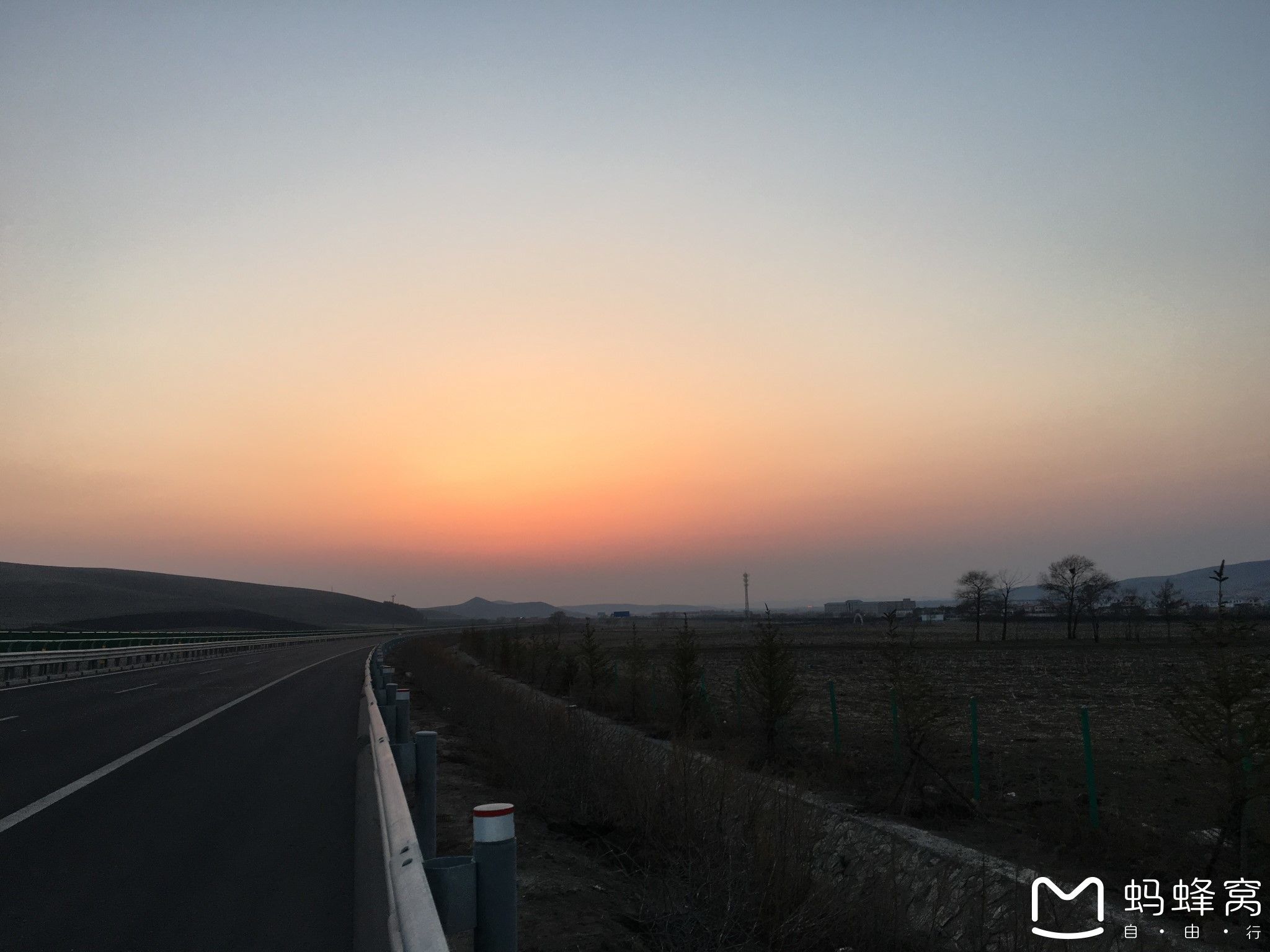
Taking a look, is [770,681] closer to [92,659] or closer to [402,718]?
[402,718]

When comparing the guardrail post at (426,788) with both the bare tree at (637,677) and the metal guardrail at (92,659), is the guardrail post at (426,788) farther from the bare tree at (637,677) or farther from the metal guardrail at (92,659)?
the metal guardrail at (92,659)

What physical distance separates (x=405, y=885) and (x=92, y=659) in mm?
34970

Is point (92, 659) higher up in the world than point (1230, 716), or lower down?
lower down

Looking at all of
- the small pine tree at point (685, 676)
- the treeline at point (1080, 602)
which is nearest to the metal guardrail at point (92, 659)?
the small pine tree at point (685, 676)

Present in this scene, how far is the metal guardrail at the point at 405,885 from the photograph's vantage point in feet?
8.17

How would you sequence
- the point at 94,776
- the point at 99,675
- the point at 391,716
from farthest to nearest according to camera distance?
the point at 99,675 < the point at 94,776 < the point at 391,716

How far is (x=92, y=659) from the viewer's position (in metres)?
31.2

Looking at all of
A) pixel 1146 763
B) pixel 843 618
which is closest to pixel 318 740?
pixel 1146 763

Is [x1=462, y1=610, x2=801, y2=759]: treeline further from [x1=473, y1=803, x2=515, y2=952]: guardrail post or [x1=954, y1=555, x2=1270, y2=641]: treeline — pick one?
[x1=954, y1=555, x2=1270, y2=641]: treeline

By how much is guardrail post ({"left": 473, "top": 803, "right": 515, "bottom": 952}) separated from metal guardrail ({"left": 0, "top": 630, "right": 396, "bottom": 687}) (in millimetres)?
28120

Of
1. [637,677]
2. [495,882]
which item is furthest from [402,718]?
[637,677]

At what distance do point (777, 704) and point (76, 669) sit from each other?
27029 millimetres

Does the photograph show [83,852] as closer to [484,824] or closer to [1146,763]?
[484,824]

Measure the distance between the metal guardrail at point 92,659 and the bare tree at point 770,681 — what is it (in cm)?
2224
